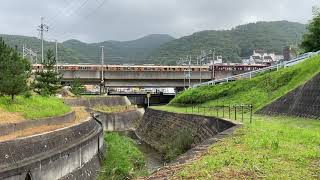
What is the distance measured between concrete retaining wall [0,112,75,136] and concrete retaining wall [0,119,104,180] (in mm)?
1318

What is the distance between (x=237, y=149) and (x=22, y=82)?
42.9ft

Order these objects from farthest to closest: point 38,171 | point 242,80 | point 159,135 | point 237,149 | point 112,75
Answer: point 112,75, point 242,80, point 159,135, point 38,171, point 237,149

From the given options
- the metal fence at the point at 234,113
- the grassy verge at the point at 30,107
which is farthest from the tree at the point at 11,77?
the metal fence at the point at 234,113

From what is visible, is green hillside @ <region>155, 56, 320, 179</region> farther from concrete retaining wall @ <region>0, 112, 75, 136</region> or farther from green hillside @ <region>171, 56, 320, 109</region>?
green hillside @ <region>171, 56, 320, 109</region>

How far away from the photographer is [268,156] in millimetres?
13016

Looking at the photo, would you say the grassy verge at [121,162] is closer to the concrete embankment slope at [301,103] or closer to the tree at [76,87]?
the concrete embankment slope at [301,103]

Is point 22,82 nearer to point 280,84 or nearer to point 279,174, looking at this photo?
point 279,174

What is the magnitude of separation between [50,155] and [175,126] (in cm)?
2326

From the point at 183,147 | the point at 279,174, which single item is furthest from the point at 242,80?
the point at 279,174

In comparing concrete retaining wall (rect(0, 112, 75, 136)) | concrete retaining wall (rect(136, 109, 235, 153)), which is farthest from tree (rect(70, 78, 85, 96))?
concrete retaining wall (rect(0, 112, 75, 136))

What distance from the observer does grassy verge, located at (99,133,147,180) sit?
72.3ft

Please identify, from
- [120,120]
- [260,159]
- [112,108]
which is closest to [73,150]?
[260,159]

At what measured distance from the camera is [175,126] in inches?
1555

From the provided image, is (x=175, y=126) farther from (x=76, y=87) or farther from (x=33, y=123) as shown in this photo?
(x=76, y=87)
